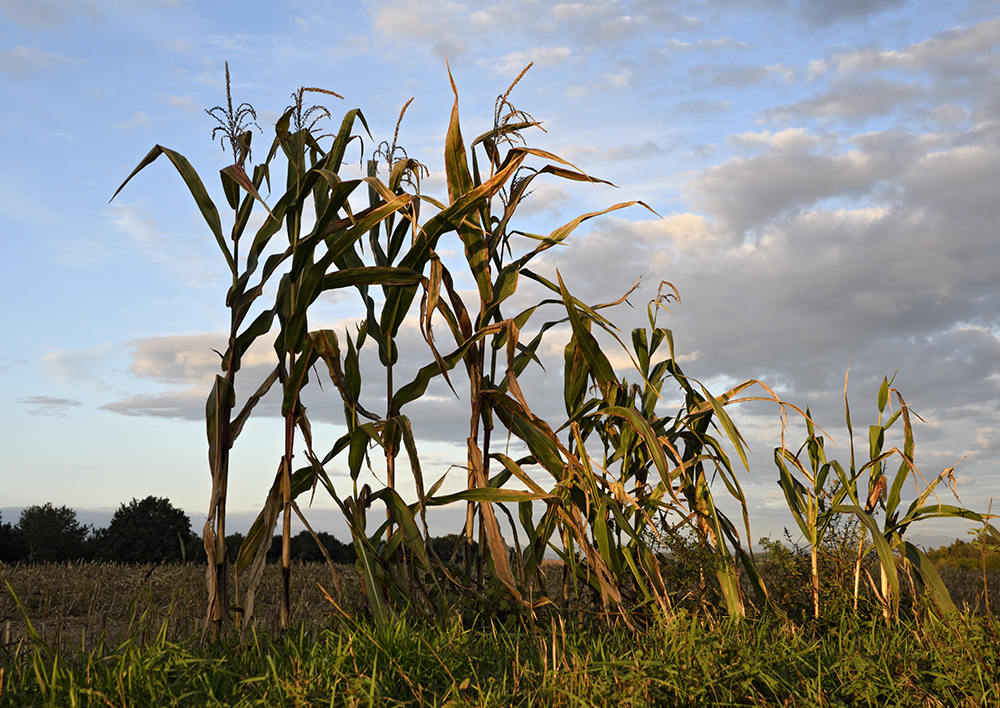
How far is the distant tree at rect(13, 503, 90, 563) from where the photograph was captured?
1001 centimetres

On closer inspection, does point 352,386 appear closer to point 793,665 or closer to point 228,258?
point 228,258

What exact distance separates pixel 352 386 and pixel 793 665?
1551mm

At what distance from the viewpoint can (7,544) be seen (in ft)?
29.6

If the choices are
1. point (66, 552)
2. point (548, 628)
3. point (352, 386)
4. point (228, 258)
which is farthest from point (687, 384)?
point (66, 552)

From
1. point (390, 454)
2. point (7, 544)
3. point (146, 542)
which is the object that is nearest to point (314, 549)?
point (146, 542)

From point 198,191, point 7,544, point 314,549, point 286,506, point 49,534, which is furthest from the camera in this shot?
point 49,534

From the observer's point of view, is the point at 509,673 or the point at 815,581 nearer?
the point at 509,673

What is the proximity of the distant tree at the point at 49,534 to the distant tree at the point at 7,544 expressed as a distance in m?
0.15

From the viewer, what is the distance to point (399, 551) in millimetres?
2559

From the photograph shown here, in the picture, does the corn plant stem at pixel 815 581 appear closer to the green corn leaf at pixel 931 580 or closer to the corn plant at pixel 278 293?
the green corn leaf at pixel 931 580

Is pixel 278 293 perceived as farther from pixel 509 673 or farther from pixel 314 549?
pixel 314 549

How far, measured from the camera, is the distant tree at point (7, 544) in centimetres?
867

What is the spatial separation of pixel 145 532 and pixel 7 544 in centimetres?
229

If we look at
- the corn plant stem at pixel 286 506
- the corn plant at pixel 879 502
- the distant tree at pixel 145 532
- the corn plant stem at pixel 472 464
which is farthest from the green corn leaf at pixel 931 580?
the distant tree at pixel 145 532
